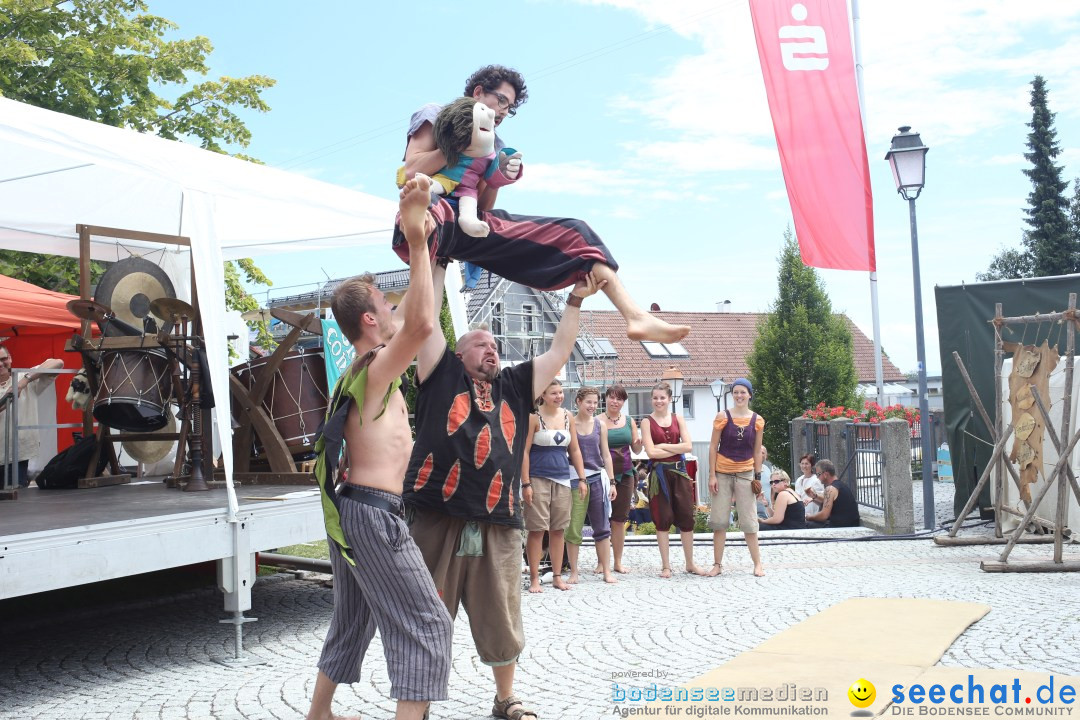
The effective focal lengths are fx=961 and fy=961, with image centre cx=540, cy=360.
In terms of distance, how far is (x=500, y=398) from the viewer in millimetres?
4352

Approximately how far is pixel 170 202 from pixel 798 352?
73.5 feet

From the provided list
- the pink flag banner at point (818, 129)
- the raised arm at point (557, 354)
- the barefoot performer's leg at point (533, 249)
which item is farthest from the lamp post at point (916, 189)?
the barefoot performer's leg at point (533, 249)

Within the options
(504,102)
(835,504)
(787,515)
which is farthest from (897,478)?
(504,102)

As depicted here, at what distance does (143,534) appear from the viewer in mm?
5477

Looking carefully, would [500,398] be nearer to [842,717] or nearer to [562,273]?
[562,273]

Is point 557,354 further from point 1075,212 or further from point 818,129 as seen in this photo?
point 1075,212

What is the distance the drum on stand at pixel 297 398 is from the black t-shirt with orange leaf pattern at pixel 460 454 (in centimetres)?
406

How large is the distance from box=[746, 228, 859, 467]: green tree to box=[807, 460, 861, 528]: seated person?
50.9 feet

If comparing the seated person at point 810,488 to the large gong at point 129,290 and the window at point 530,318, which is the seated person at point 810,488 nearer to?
the large gong at point 129,290

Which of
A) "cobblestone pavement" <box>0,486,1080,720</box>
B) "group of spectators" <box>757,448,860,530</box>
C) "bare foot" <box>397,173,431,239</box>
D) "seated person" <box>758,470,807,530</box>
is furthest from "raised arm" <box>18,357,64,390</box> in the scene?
"seated person" <box>758,470,807,530</box>

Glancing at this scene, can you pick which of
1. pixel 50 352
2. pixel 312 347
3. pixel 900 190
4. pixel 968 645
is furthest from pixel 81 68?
pixel 968 645

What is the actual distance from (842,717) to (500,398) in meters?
2.01

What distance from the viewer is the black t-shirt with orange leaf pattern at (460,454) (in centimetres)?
412

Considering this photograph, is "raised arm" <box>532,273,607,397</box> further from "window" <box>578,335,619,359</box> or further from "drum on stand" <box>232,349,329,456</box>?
"window" <box>578,335,619,359</box>
